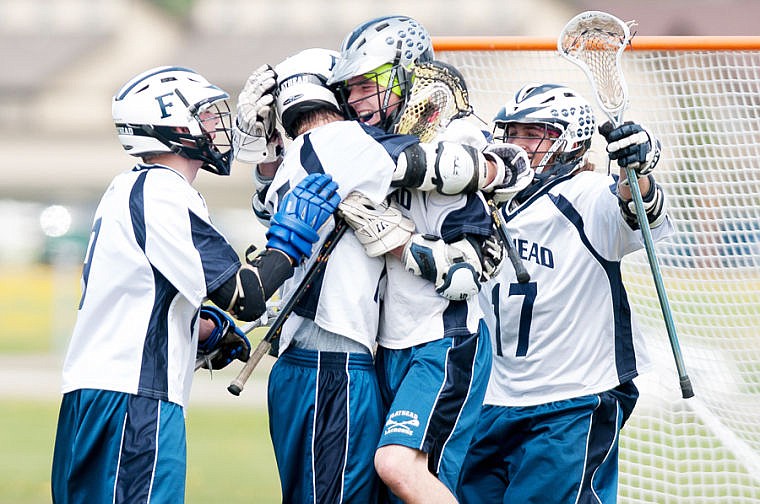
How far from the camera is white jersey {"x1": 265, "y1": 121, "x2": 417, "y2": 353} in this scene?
167 inches

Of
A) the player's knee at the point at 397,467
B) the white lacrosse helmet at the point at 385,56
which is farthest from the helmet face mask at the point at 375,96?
the player's knee at the point at 397,467

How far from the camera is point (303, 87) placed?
14.5ft

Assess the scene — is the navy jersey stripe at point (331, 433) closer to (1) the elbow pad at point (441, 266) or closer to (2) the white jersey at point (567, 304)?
(1) the elbow pad at point (441, 266)

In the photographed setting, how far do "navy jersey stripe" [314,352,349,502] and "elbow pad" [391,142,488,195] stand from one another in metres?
0.67

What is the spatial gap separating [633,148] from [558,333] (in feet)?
3.24

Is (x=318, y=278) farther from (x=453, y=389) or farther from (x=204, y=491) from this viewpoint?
(x=204, y=491)

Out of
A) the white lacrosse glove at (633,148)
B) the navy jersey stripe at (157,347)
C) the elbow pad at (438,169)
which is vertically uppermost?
the white lacrosse glove at (633,148)

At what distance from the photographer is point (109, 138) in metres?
46.5

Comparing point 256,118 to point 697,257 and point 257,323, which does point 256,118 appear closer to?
point 257,323

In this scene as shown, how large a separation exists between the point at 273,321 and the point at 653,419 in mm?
2804

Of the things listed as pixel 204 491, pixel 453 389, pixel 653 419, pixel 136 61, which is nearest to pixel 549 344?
pixel 453 389

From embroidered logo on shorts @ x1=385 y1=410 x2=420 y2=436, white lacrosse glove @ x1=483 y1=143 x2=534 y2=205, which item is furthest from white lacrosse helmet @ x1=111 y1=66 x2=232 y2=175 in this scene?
embroidered logo on shorts @ x1=385 y1=410 x2=420 y2=436

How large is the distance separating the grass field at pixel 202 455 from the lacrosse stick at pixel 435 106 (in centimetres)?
415

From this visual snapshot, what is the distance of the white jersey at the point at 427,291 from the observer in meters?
4.31
